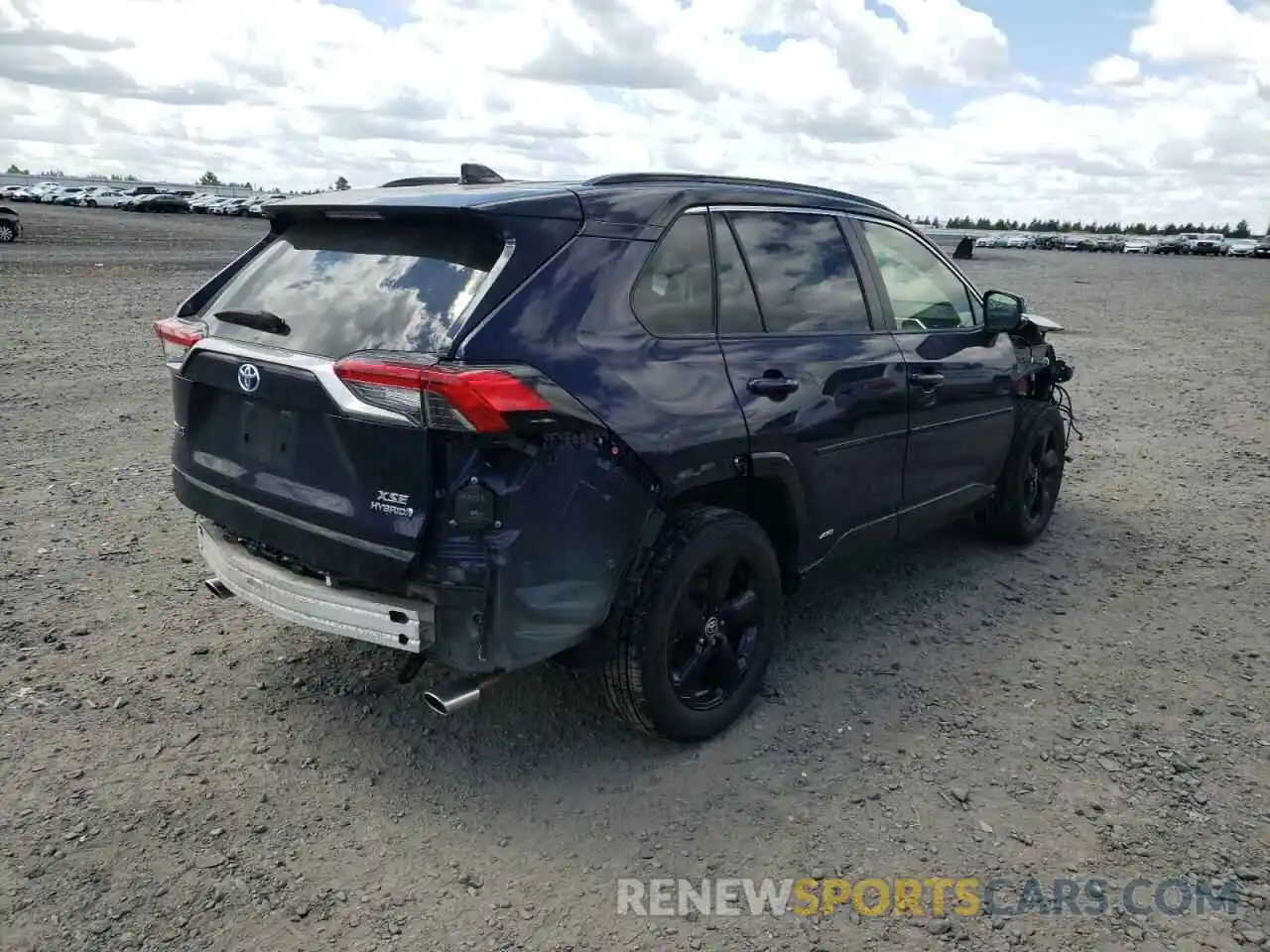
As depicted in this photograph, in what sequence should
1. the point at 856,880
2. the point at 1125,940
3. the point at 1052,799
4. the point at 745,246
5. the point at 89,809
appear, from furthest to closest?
the point at 745,246 < the point at 1052,799 < the point at 89,809 < the point at 856,880 < the point at 1125,940

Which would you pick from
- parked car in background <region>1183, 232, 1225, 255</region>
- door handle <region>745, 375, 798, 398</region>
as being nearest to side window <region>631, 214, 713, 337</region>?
door handle <region>745, 375, 798, 398</region>

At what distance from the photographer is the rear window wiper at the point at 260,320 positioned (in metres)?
3.36

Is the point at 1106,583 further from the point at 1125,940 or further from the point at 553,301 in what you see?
the point at 553,301

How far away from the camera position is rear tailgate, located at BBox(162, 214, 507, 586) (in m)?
3.00

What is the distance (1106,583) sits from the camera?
5.39m

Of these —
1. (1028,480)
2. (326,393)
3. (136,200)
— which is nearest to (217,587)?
(326,393)

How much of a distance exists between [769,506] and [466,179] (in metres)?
1.69

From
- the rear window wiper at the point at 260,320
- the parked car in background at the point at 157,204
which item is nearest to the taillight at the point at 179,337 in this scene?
the rear window wiper at the point at 260,320

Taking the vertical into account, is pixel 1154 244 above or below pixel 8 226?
above

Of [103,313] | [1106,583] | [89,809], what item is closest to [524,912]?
[89,809]

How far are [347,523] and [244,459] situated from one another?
0.59 meters

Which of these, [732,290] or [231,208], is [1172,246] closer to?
[231,208]

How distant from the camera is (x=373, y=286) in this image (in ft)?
10.6

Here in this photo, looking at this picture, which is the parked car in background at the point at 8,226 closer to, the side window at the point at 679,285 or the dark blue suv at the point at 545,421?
the dark blue suv at the point at 545,421
